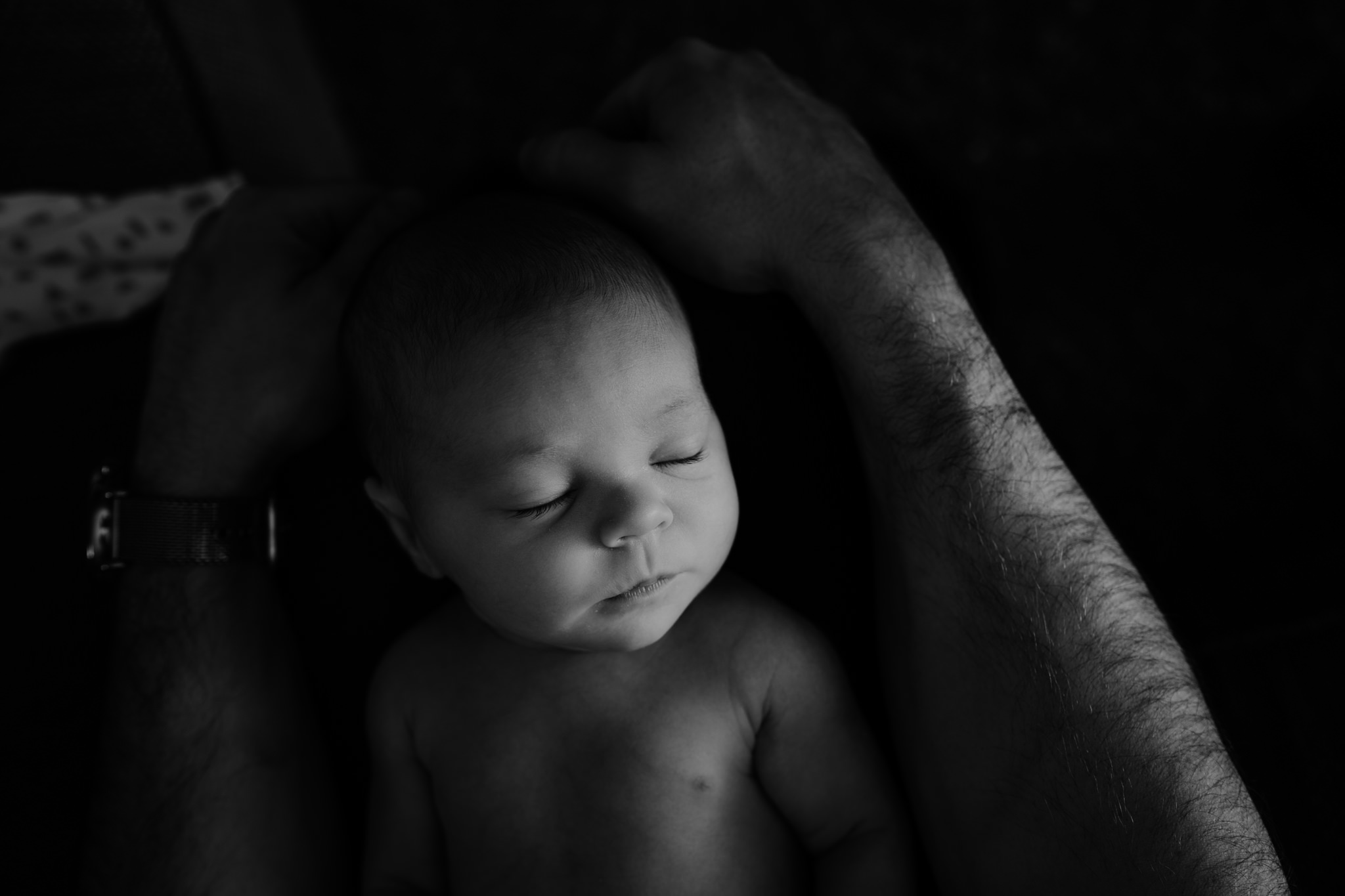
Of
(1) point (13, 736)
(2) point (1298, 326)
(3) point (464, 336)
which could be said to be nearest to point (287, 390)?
(3) point (464, 336)

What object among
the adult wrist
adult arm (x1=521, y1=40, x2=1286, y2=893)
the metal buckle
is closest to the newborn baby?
adult arm (x1=521, y1=40, x2=1286, y2=893)

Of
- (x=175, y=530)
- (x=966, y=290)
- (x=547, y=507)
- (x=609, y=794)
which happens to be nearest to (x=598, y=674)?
(x=609, y=794)

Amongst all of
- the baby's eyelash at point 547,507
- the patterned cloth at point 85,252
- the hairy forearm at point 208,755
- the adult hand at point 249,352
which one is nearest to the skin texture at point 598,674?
the baby's eyelash at point 547,507

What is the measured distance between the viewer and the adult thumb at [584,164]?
1200 mm

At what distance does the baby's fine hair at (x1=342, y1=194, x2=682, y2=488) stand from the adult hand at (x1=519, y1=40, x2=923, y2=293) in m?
0.09

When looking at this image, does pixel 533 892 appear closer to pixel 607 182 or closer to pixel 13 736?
pixel 13 736

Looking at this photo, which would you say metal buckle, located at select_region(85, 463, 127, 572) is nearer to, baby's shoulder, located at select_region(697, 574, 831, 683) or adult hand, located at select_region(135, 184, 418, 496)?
adult hand, located at select_region(135, 184, 418, 496)

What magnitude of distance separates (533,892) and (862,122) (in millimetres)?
1661

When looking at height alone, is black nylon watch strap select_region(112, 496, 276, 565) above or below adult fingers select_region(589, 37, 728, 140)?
below

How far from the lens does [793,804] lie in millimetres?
1116

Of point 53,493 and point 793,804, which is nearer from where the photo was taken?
point 793,804

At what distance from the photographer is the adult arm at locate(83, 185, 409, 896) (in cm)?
118

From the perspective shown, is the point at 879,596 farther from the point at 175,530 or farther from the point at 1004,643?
the point at 175,530

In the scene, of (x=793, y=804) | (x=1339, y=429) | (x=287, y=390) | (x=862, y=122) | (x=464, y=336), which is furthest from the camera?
(x=862, y=122)
